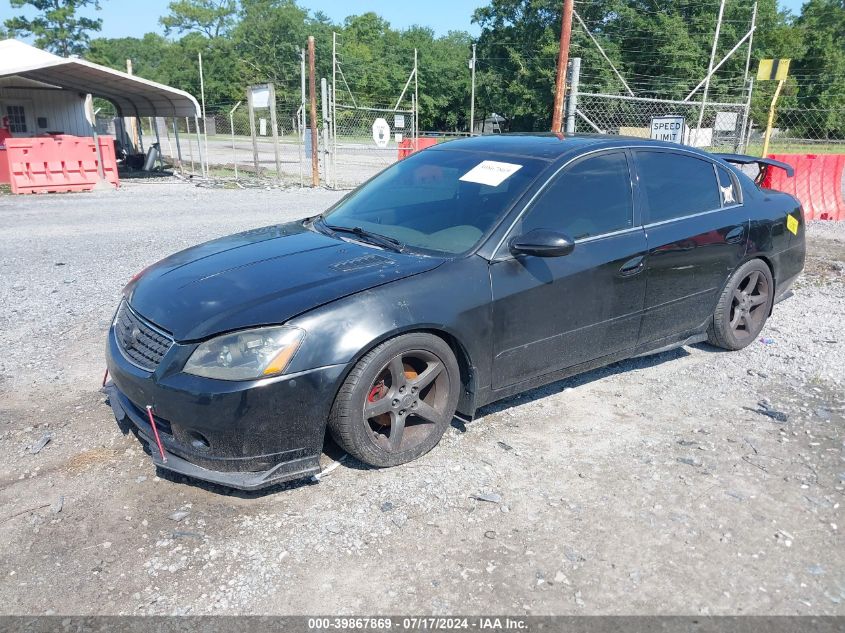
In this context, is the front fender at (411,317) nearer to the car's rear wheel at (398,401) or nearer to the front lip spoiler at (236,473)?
the car's rear wheel at (398,401)

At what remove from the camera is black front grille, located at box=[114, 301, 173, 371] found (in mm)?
3086

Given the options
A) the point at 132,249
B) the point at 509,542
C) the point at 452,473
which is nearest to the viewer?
the point at 509,542

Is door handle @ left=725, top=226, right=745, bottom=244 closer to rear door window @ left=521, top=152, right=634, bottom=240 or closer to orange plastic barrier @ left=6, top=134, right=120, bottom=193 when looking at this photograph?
→ rear door window @ left=521, top=152, right=634, bottom=240

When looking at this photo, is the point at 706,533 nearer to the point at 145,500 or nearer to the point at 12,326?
the point at 145,500

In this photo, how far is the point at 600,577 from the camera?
2627 millimetres

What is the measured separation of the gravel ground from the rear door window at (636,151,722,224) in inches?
46.4

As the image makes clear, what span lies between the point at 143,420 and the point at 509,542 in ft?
5.96

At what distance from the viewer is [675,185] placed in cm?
452

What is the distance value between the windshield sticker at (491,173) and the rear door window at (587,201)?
0.92ft

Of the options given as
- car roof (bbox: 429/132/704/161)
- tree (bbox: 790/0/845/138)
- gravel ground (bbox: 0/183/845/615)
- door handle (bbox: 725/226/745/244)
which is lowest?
gravel ground (bbox: 0/183/845/615)

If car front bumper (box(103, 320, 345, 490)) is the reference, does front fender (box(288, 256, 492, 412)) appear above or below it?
above

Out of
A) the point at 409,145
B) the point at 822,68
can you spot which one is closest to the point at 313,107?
the point at 409,145

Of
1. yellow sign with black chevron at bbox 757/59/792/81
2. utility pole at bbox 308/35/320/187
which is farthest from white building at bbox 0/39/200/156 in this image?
yellow sign with black chevron at bbox 757/59/792/81

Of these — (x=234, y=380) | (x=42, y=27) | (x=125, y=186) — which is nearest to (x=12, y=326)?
(x=234, y=380)
